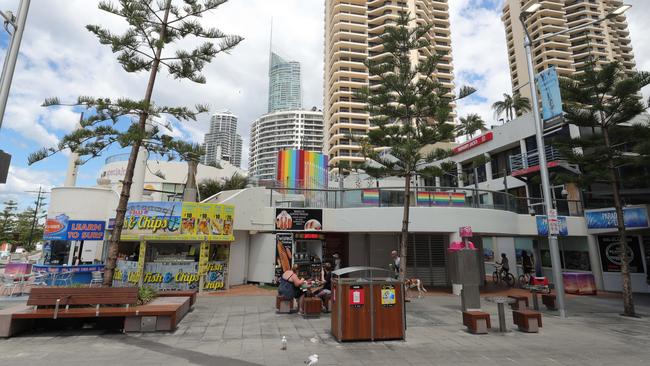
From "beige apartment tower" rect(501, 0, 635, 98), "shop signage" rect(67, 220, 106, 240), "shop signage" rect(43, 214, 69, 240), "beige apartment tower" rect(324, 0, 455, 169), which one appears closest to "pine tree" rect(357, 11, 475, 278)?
"shop signage" rect(67, 220, 106, 240)

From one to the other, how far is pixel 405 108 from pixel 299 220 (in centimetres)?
699

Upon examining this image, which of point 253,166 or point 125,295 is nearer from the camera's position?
point 125,295

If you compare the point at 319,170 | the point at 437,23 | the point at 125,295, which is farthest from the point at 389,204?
the point at 437,23

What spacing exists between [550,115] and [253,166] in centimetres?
12924

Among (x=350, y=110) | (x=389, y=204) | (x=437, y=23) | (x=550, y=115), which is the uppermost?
(x=437, y=23)

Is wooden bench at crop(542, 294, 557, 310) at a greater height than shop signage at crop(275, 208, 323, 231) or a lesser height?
lesser

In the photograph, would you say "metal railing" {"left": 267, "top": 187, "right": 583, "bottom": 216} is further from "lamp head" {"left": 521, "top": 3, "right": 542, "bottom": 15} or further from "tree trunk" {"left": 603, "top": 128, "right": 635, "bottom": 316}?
"lamp head" {"left": 521, "top": 3, "right": 542, "bottom": 15}

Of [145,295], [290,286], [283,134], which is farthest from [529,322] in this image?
[283,134]

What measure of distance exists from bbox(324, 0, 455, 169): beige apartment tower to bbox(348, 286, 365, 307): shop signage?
2456 inches

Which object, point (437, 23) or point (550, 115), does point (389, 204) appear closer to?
point (550, 115)

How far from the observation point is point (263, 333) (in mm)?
7477

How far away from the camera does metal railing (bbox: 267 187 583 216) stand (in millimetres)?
15305

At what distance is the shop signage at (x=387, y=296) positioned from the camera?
707cm

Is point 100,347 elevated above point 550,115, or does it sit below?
below
